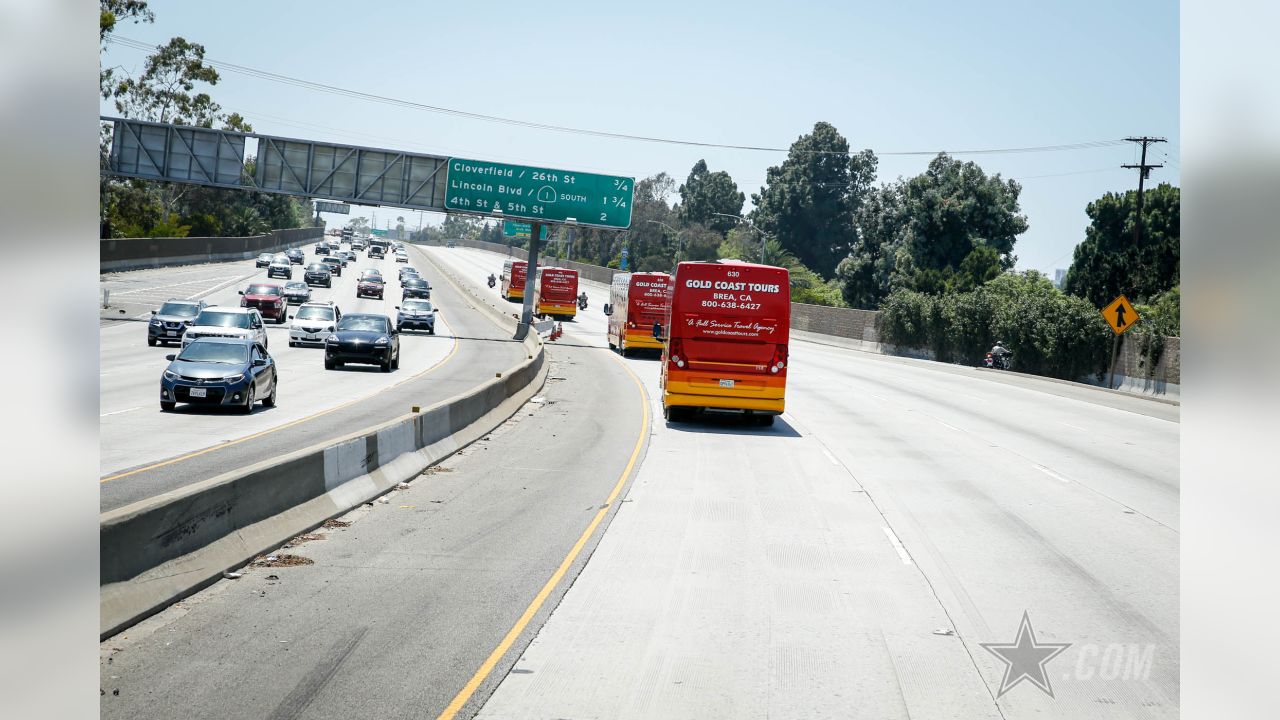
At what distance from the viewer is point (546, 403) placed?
2883 cm

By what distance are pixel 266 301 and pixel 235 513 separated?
45.8m

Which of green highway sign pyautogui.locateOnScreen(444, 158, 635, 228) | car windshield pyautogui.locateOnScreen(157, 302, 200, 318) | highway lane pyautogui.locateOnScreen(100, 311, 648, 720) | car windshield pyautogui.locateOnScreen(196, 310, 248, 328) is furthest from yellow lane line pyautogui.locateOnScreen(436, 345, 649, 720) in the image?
green highway sign pyautogui.locateOnScreen(444, 158, 635, 228)

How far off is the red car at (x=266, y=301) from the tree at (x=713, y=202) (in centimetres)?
11356

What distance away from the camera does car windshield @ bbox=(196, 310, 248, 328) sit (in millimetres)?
32062

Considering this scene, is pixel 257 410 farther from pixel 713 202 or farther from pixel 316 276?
pixel 713 202

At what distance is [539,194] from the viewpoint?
58000 mm

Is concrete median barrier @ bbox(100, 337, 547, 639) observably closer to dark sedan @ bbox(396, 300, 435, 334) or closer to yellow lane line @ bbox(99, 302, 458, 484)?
yellow lane line @ bbox(99, 302, 458, 484)

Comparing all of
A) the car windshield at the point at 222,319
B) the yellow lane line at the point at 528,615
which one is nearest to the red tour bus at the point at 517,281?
the car windshield at the point at 222,319

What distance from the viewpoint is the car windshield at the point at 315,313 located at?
43.7 metres

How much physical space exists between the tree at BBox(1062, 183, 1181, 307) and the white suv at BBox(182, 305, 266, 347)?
44.2m

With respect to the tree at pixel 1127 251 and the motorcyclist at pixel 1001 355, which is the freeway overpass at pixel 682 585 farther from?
the tree at pixel 1127 251

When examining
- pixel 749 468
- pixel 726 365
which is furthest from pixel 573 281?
pixel 749 468
